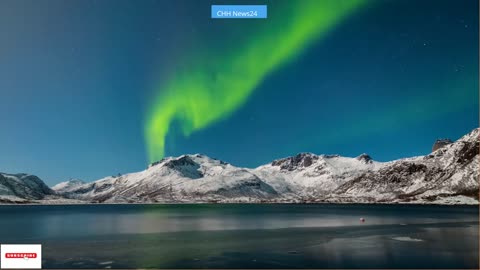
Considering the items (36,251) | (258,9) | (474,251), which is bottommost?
(474,251)

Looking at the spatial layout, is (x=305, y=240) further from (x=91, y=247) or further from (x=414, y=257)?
(x=91, y=247)

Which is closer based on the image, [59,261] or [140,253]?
[59,261]

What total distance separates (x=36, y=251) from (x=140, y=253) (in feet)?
78.8

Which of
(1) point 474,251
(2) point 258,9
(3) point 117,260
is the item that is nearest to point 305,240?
(1) point 474,251

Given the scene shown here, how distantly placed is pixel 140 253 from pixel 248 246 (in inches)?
725

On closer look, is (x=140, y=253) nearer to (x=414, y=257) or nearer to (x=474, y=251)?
(x=414, y=257)

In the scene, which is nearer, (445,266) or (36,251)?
(36,251)

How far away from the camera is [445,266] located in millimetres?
47375

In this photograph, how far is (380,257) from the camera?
179 ft

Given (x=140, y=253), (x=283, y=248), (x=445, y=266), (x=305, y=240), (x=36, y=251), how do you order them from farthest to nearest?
1. (x=305, y=240)
2. (x=283, y=248)
3. (x=140, y=253)
4. (x=445, y=266)
5. (x=36, y=251)

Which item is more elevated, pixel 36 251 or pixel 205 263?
pixel 36 251

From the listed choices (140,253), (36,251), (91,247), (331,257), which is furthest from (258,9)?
(91,247)

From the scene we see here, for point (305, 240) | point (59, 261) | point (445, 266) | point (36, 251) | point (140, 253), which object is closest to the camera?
point (36, 251)

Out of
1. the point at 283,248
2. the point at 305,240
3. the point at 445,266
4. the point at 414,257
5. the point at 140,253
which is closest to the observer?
the point at 445,266
